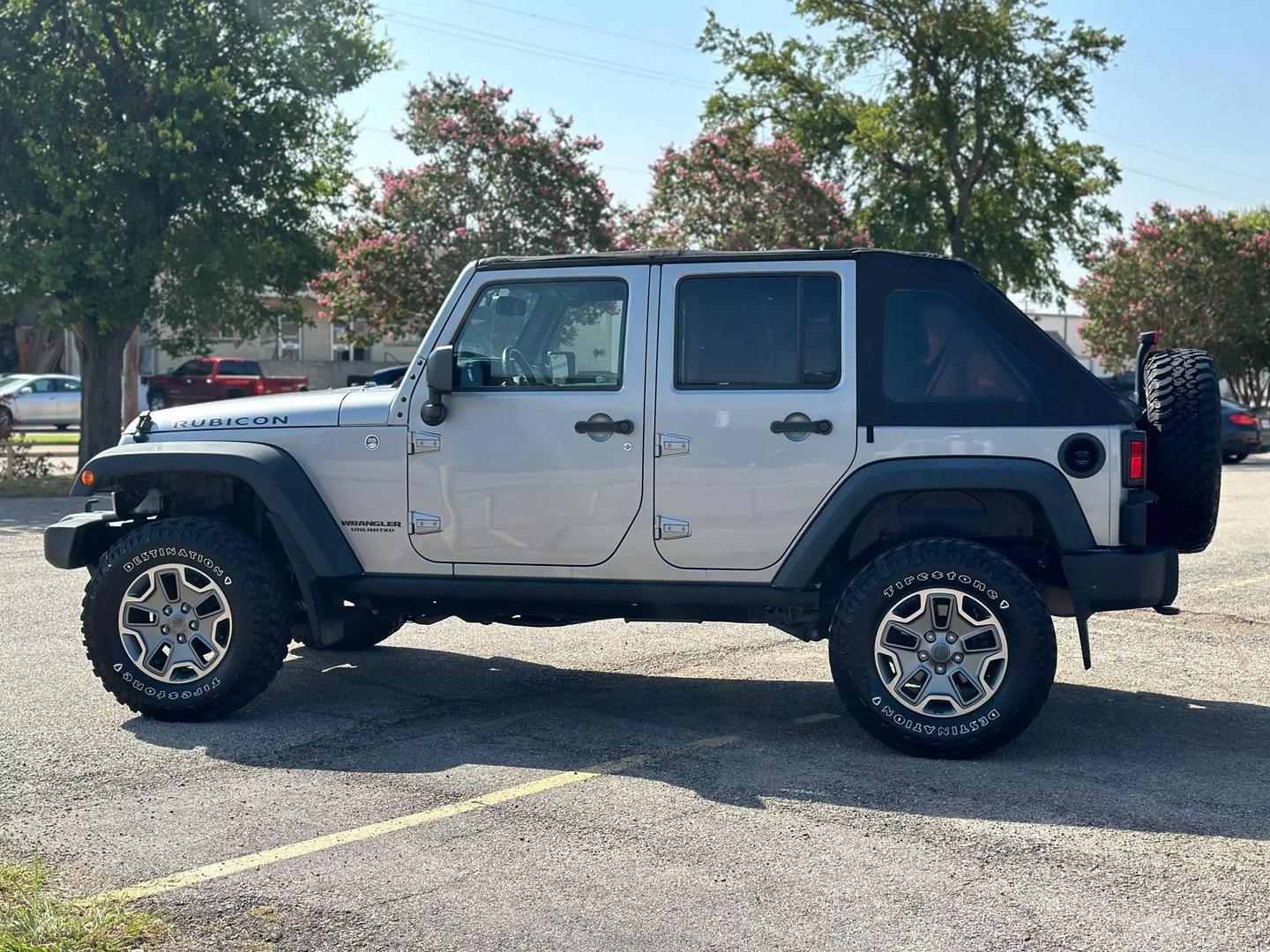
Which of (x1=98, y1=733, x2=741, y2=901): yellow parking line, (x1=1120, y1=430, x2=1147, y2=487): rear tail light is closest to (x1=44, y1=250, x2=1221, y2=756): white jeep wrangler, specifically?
(x1=1120, y1=430, x2=1147, y2=487): rear tail light

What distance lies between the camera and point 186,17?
19469 millimetres

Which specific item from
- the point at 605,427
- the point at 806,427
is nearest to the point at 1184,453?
the point at 806,427

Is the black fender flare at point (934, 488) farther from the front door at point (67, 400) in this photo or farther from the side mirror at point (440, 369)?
the front door at point (67, 400)

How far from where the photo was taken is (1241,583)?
10.8 m

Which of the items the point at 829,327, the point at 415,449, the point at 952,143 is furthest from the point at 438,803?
the point at 952,143

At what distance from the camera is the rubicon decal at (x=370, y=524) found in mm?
6484

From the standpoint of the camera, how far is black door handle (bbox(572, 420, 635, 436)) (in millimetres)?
6211

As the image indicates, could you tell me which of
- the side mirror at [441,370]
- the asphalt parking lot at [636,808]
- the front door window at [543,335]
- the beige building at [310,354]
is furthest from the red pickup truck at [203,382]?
Answer: the side mirror at [441,370]

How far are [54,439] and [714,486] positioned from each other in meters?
30.0

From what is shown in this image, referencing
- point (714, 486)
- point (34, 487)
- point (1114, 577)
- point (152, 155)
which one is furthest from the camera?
point (34, 487)

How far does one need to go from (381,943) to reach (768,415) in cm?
293

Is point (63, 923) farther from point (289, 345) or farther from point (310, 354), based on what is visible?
point (310, 354)

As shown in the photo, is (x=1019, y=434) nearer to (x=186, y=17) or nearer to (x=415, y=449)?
(x=415, y=449)

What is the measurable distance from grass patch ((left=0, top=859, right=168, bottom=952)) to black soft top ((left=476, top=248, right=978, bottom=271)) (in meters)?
3.10
